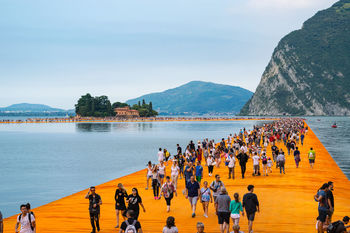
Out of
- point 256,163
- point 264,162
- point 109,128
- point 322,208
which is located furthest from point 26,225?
point 109,128

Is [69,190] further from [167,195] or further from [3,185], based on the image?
[167,195]

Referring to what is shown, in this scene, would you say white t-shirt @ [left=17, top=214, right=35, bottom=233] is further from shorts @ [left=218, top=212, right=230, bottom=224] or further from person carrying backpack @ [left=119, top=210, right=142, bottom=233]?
shorts @ [left=218, top=212, right=230, bottom=224]

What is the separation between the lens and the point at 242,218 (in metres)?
17.0

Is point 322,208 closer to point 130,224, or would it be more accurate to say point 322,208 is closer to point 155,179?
point 130,224

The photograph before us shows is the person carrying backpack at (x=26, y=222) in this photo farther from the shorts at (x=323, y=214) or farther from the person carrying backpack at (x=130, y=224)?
the shorts at (x=323, y=214)

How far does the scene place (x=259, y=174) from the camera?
28.2m

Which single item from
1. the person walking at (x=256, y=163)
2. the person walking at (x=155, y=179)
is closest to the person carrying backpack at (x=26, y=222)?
the person walking at (x=155, y=179)

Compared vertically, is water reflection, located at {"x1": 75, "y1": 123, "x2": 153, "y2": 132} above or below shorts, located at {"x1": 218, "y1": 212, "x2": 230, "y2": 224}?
below

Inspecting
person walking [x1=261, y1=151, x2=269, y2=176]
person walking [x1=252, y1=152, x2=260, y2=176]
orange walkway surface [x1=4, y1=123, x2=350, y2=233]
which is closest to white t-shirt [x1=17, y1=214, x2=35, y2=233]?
orange walkway surface [x1=4, y1=123, x2=350, y2=233]

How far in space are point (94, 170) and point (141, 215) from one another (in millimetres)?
26254

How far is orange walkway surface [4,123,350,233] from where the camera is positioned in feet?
51.8

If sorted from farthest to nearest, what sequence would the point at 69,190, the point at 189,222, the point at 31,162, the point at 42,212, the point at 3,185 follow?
the point at 31,162, the point at 3,185, the point at 69,190, the point at 42,212, the point at 189,222

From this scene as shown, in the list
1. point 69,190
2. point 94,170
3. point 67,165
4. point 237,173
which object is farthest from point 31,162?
point 237,173

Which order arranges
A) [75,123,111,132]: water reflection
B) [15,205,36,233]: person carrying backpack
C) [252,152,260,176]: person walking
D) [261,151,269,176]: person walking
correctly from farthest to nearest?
1. [75,123,111,132]: water reflection
2. [261,151,269,176]: person walking
3. [252,152,260,176]: person walking
4. [15,205,36,233]: person carrying backpack
